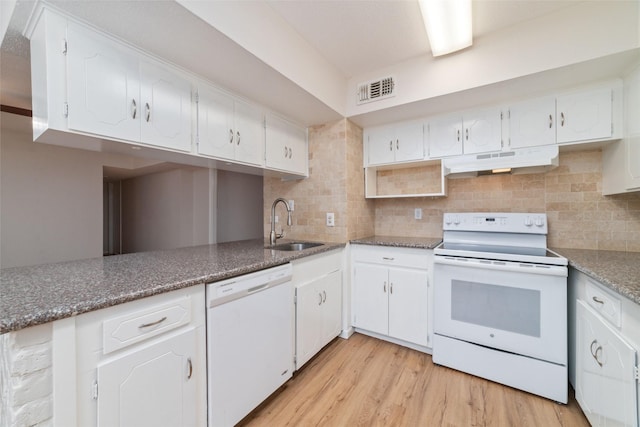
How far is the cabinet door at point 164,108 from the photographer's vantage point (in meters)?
1.51

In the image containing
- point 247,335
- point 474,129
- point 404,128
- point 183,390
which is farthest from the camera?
point 404,128

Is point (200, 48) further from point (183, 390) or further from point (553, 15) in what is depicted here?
point (553, 15)

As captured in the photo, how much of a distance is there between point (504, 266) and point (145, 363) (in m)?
2.18

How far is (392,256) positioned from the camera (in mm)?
2396

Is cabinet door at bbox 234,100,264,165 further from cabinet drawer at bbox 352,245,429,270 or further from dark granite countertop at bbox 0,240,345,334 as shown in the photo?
cabinet drawer at bbox 352,245,429,270

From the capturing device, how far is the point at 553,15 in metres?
1.73

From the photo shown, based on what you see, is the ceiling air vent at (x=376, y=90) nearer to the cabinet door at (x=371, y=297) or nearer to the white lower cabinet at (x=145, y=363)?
the cabinet door at (x=371, y=297)

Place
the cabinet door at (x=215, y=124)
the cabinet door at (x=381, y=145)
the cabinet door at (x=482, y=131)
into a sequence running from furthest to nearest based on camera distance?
the cabinet door at (x=381, y=145)
the cabinet door at (x=482, y=131)
the cabinet door at (x=215, y=124)

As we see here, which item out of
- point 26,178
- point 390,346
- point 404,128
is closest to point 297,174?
point 404,128

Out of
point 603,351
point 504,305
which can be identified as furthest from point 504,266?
point 603,351

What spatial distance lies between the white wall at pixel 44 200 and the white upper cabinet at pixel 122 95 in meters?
2.28

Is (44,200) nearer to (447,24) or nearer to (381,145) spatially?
(381,145)

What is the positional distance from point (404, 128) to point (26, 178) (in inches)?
181

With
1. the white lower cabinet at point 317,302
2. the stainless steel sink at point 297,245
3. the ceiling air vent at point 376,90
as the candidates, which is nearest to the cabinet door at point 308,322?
the white lower cabinet at point 317,302
